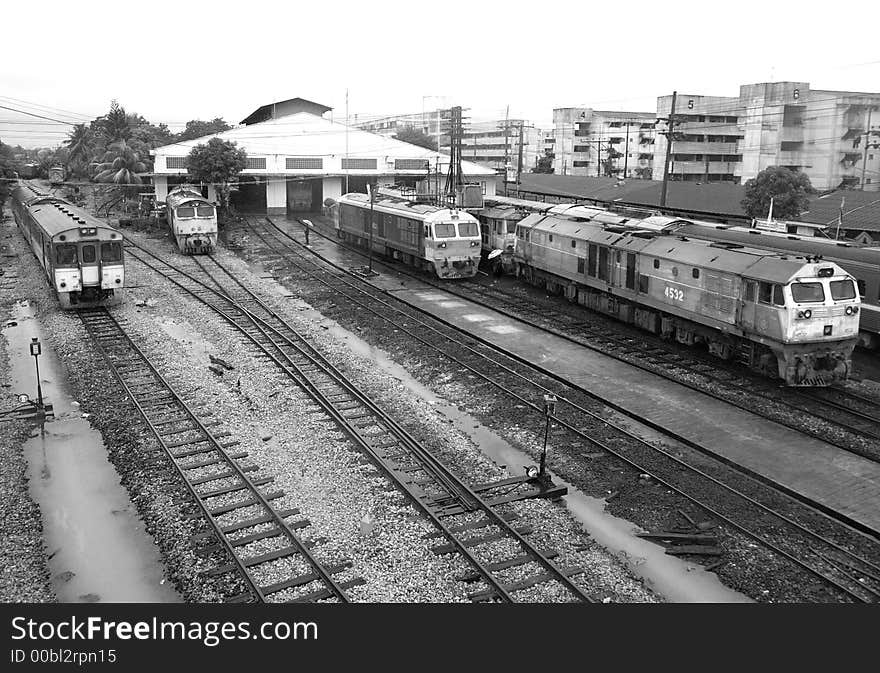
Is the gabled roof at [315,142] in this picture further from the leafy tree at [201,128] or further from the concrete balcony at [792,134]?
the concrete balcony at [792,134]

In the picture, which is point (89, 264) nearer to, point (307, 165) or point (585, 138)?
point (307, 165)

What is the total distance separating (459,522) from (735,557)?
4.18m

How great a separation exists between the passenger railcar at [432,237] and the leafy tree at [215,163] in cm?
1930

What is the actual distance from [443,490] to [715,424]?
682 cm

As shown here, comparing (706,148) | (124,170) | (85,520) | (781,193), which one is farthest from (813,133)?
(85,520)

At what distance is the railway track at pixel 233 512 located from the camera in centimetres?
1007

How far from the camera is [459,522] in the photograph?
468 inches

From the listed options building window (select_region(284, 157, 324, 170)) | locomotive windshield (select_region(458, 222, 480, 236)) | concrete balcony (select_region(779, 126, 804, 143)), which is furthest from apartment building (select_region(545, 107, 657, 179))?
locomotive windshield (select_region(458, 222, 480, 236))

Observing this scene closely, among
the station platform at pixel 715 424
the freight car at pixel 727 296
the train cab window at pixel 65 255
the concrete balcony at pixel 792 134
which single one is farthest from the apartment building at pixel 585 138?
the train cab window at pixel 65 255

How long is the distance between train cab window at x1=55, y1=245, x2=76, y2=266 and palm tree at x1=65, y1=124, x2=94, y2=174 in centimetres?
6294

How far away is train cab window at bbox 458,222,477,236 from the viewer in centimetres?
3200

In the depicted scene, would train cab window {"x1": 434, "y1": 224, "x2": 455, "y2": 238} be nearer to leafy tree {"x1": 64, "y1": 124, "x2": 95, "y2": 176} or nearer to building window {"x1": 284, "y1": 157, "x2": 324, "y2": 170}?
building window {"x1": 284, "y1": 157, "x2": 324, "y2": 170}

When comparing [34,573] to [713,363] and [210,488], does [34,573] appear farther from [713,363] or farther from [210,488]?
[713,363]

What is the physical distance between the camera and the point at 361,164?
59.6 m
